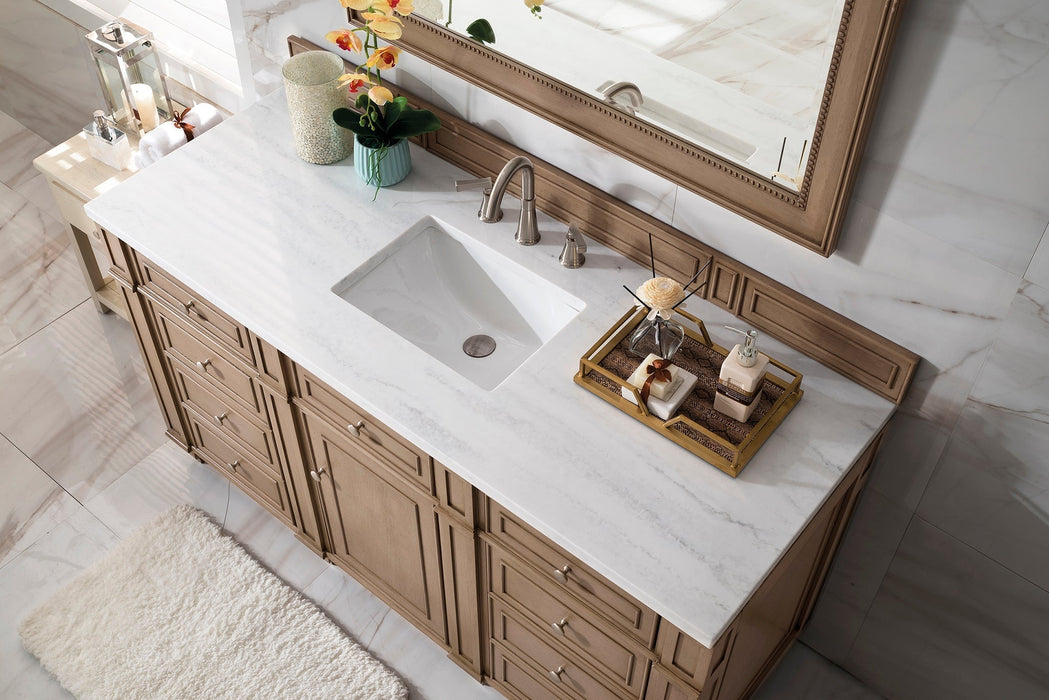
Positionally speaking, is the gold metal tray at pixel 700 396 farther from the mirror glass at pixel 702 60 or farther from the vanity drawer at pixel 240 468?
the vanity drawer at pixel 240 468

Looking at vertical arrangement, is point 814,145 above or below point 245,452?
above

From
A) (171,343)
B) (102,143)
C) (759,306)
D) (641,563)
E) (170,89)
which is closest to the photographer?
(641,563)

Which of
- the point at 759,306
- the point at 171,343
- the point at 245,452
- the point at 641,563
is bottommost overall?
the point at 245,452

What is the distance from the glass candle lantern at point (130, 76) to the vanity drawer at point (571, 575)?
1.81m

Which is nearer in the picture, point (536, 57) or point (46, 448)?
point (536, 57)

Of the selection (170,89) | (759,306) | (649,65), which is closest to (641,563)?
(759,306)

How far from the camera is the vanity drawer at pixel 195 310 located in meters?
2.12

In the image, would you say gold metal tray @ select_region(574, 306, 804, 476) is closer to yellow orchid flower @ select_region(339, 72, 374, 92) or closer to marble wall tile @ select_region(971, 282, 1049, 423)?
marble wall tile @ select_region(971, 282, 1049, 423)

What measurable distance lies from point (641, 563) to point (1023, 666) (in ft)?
3.09

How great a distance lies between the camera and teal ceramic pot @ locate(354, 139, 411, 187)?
2133 millimetres

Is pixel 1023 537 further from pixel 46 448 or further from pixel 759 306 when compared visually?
pixel 46 448

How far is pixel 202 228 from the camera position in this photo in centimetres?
212

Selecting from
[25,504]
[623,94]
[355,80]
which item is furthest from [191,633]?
[623,94]

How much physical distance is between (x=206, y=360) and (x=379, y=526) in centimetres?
56
